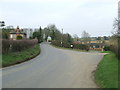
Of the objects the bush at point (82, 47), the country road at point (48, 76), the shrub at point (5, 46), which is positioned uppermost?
the shrub at point (5, 46)

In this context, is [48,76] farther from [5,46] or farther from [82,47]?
[82,47]

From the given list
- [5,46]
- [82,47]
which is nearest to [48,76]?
[5,46]

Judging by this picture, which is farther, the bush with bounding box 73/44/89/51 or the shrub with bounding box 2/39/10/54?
the bush with bounding box 73/44/89/51

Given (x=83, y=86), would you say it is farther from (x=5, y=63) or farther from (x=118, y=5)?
(x=118, y=5)

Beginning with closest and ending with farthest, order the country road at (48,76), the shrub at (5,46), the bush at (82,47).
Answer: the country road at (48,76)
the shrub at (5,46)
the bush at (82,47)

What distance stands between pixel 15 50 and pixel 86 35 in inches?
2584

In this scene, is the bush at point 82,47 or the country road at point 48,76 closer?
the country road at point 48,76

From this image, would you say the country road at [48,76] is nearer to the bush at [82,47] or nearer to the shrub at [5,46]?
the shrub at [5,46]

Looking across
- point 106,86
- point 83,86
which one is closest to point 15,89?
point 83,86

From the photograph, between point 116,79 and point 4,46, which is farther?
point 4,46

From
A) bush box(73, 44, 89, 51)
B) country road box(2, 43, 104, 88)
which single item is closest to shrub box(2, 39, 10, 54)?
country road box(2, 43, 104, 88)

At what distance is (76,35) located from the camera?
107 metres

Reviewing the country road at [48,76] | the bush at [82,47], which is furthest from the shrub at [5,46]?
the bush at [82,47]

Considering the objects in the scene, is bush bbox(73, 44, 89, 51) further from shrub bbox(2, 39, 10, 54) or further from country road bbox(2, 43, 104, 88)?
country road bbox(2, 43, 104, 88)
